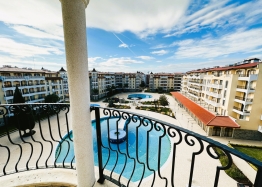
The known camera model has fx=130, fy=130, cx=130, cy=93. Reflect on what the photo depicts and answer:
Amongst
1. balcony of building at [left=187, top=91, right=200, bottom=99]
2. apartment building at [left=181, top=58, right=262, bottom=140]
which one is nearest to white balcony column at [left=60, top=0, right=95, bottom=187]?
apartment building at [left=181, top=58, right=262, bottom=140]

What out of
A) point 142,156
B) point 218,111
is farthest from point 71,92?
point 218,111

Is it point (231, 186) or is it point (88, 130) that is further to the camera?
point (231, 186)

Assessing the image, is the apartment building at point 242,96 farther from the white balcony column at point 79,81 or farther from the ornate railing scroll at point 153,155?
the white balcony column at point 79,81

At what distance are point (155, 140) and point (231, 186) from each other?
6.90 metres

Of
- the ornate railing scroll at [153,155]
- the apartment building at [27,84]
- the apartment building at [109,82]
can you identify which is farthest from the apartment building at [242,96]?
the apartment building at [27,84]

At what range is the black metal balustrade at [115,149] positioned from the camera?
1363 mm

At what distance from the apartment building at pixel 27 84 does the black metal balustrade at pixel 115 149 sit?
174 inches

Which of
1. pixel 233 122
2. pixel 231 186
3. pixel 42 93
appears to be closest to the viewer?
pixel 231 186

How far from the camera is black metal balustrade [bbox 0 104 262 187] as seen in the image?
1.36 meters

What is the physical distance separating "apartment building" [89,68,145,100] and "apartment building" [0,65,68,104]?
28.0ft

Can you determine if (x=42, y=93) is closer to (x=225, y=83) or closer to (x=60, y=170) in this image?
(x=60, y=170)

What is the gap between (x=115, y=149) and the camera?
12.7 m

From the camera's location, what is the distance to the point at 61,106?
2.60 meters

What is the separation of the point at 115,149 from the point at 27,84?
796 inches
